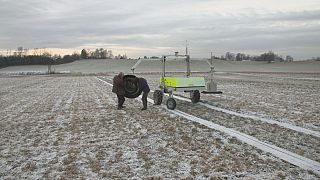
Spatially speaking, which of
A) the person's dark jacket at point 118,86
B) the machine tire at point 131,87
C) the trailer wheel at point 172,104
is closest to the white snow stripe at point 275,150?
the trailer wheel at point 172,104

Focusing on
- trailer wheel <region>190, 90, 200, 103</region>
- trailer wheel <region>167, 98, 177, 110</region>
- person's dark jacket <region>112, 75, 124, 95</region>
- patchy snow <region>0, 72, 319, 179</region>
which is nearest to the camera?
patchy snow <region>0, 72, 319, 179</region>

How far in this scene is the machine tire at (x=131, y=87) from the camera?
14962 millimetres

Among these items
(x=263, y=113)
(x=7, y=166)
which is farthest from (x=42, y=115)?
(x=263, y=113)

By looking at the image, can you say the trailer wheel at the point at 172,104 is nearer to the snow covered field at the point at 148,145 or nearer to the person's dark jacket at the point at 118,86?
the snow covered field at the point at 148,145

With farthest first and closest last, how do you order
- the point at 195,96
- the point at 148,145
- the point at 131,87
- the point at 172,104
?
the point at 195,96 < the point at 131,87 < the point at 172,104 < the point at 148,145

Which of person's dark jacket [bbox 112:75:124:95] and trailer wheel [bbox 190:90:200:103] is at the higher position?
person's dark jacket [bbox 112:75:124:95]

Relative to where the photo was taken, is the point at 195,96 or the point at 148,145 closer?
the point at 148,145

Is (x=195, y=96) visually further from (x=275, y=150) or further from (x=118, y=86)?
(x=275, y=150)

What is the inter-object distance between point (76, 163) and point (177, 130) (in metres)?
3.95

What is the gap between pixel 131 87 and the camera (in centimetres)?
1509

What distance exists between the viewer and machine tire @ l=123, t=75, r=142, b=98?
15.0 meters

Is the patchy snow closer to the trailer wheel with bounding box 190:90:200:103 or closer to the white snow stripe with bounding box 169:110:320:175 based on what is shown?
the white snow stripe with bounding box 169:110:320:175

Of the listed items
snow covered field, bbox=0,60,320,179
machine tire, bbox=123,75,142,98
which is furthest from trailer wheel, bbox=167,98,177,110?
machine tire, bbox=123,75,142,98

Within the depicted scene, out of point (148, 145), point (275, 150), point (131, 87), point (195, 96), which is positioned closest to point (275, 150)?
point (275, 150)
